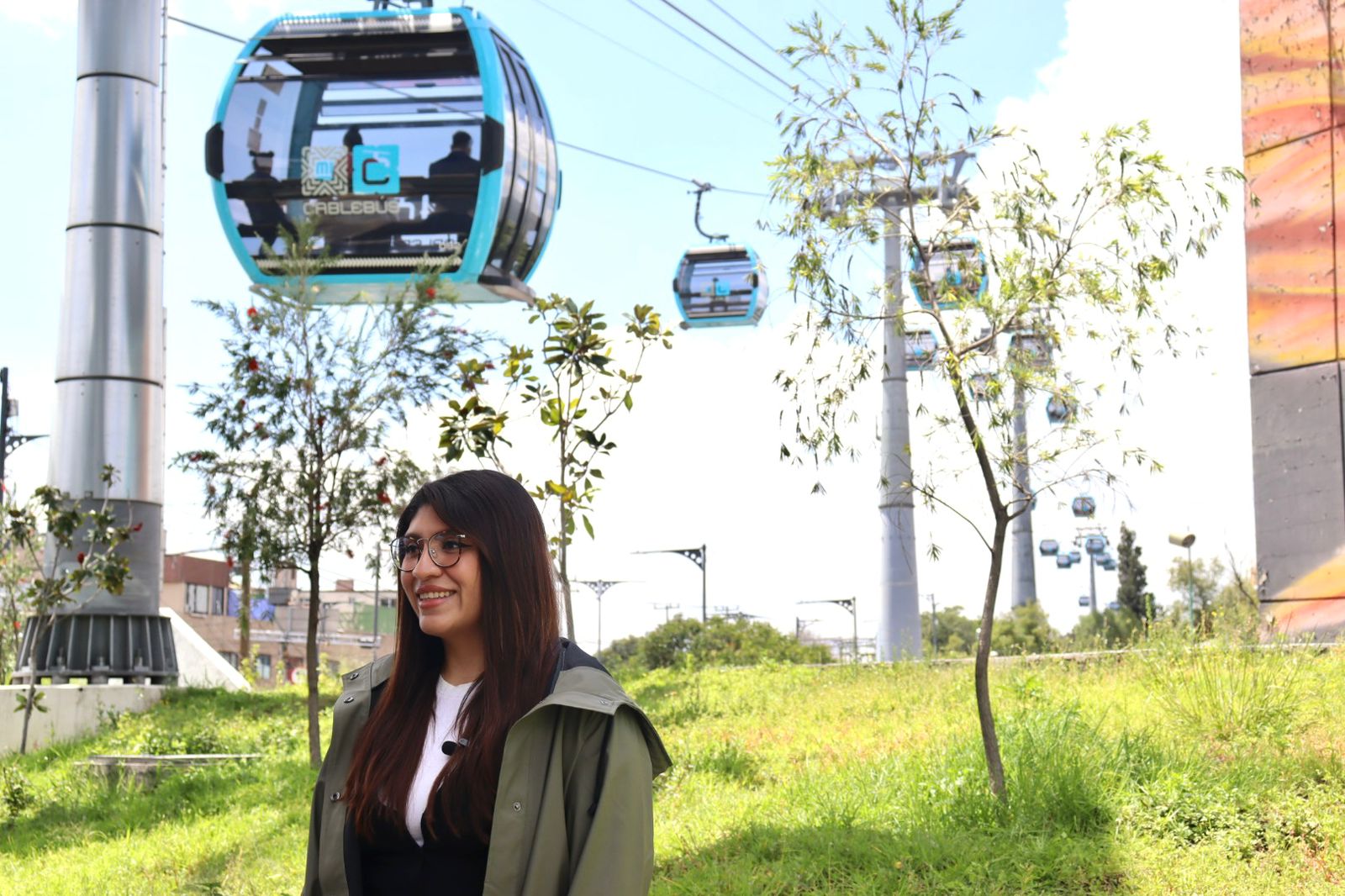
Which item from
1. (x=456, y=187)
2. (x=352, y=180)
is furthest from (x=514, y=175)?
(x=352, y=180)

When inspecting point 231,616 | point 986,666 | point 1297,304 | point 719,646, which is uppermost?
point 1297,304

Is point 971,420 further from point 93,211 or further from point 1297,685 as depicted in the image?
point 93,211

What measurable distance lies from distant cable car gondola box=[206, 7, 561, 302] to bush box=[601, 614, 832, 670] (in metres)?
7.42

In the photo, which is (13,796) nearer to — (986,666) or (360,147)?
(360,147)

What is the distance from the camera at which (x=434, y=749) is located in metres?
2.95

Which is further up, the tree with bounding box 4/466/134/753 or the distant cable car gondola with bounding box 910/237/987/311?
the distant cable car gondola with bounding box 910/237/987/311

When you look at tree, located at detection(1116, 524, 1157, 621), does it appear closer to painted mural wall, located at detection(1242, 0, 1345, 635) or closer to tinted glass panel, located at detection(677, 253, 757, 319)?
tinted glass panel, located at detection(677, 253, 757, 319)

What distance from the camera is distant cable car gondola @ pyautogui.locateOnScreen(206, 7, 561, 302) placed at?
16172 mm

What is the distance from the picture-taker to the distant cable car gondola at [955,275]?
26.8ft

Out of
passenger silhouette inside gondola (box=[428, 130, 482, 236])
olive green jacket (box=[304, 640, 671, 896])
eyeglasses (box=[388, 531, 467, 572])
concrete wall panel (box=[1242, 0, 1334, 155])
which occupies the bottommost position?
olive green jacket (box=[304, 640, 671, 896])

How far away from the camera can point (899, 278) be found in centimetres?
861

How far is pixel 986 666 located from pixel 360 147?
469 inches

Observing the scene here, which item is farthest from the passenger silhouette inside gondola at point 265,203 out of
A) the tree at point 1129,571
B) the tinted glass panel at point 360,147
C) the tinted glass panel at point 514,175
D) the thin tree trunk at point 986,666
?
the tree at point 1129,571

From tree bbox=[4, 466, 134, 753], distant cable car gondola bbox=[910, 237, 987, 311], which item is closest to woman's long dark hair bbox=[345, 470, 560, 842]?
distant cable car gondola bbox=[910, 237, 987, 311]
